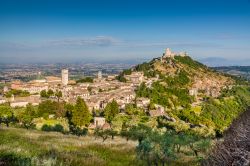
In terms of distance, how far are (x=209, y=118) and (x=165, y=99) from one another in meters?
22.1

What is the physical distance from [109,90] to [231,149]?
17925cm

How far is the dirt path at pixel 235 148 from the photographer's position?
22.6ft

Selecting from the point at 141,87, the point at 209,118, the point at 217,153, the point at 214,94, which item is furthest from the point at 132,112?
the point at 217,153

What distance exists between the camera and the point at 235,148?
23.1 ft

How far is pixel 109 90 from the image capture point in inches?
7328

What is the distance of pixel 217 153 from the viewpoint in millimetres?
7414

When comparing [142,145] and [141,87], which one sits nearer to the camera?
[142,145]

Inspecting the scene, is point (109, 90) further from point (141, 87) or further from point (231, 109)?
point (231, 109)

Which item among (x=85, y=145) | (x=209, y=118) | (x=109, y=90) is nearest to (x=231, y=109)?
(x=209, y=118)

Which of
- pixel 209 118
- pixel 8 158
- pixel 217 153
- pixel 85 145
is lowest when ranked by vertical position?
pixel 209 118

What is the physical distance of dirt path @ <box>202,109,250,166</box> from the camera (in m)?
6.89

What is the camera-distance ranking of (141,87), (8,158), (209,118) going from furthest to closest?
(141,87) → (209,118) → (8,158)

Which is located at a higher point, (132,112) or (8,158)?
(8,158)

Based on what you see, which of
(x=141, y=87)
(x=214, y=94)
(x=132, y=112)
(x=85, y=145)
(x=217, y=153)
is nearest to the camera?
(x=217, y=153)
